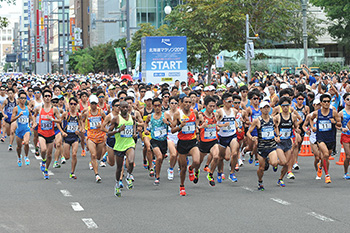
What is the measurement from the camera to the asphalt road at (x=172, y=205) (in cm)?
936

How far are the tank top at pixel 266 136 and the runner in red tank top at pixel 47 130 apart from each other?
4.62 meters

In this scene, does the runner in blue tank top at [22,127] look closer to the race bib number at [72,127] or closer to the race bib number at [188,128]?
the race bib number at [72,127]

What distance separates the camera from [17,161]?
58.3 feet

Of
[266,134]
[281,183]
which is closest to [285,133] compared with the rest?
[266,134]

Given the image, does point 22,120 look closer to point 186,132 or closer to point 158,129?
point 158,129

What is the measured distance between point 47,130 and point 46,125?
0.40 feet

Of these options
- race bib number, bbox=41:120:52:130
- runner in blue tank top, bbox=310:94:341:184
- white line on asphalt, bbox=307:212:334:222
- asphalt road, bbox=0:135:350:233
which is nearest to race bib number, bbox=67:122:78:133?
race bib number, bbox=41:120:52:130

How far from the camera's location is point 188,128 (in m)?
12.6

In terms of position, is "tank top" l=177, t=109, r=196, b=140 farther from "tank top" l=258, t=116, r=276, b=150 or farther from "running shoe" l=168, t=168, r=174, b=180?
"running shoe" l=168, t=168, r=174, b=180

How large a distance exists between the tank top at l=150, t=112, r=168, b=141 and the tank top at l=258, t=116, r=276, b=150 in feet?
6.60

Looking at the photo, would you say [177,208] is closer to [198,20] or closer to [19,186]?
[19,186]

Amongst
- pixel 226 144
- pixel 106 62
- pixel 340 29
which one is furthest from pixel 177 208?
pixel 106 62

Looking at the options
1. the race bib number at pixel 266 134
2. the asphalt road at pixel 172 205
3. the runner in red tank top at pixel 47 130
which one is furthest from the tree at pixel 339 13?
the race bib number at pixel 266 134

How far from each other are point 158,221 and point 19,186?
15.1 ft
